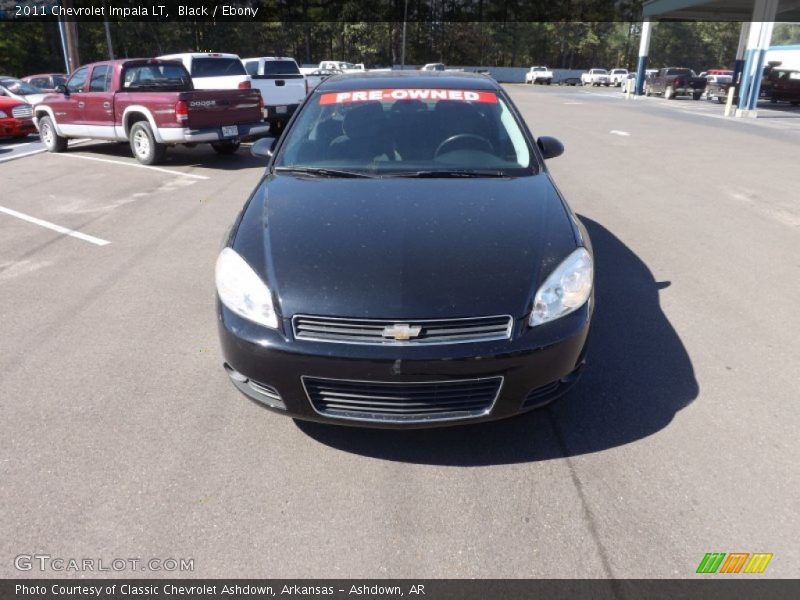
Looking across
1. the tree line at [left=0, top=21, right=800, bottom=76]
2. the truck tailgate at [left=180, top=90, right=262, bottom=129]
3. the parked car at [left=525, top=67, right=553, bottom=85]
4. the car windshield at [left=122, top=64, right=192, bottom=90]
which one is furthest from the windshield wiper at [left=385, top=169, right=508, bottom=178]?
the parked car at [left=525, top=67, right=553, bottom=85]

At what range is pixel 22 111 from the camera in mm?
14031

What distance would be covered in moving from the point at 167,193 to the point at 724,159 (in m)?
10.4

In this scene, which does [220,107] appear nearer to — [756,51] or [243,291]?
[243,291]

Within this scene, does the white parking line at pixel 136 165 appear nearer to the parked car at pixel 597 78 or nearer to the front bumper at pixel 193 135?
the front bumper at pixel 193 135

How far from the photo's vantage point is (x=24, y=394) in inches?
134

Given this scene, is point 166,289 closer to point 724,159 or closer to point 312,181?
point 312,181

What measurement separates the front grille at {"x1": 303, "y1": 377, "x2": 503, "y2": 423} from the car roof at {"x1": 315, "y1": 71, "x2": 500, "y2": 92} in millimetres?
2644

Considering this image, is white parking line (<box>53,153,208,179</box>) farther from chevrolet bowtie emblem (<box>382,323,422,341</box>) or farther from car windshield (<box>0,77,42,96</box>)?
chevrolet bowtie emblem (<box>382,323,422,341</box>)

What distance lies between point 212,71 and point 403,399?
1405 centimetres

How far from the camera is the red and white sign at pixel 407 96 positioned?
426cm

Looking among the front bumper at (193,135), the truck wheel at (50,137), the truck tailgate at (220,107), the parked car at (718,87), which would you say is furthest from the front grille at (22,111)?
the parked car at (718,87)

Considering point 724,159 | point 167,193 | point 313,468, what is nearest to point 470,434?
point 313,468

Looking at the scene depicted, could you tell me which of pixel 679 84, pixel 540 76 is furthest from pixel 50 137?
pixel 540 76

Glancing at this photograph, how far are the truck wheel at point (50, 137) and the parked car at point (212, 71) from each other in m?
3.17
